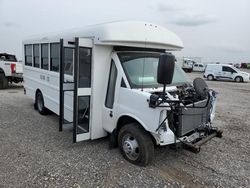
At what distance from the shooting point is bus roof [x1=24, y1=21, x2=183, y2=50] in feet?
13.5

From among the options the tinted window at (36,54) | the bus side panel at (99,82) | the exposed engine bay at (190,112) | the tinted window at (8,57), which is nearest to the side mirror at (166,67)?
the exposed engine bay at (190,112)

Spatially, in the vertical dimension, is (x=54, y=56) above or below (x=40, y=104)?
above

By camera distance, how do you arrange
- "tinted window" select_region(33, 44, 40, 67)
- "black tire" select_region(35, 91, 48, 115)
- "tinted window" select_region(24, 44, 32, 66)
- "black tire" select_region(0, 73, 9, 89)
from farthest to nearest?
"black tire" select_region(0, 73, 9, 89) < "tinted window" select_region(24, 44, 32, 66) < "black tire" select_region(35, 91, 48, 115) < "tinted window" select_region(33, 44, 40, 67)

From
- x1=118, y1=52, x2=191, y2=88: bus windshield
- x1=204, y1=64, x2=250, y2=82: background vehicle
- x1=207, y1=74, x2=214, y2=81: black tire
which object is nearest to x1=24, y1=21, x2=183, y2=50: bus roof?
x1=118, y1=52, x2=191, y2=88: bus windshield

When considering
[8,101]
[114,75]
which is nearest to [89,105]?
[114,75]

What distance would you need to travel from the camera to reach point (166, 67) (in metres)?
3.13

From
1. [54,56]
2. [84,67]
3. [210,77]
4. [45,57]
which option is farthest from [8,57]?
[210,77]

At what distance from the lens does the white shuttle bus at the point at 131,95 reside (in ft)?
12.4

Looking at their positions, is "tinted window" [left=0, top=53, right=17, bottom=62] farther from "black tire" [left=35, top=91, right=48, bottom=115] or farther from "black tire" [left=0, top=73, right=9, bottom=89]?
"black tire" [left=35, top=91, right=48, bottom=115]

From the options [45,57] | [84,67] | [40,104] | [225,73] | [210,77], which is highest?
[45,57]

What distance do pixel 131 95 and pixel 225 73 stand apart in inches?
943

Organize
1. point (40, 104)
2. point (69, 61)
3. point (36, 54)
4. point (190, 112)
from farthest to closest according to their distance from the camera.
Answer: point (40, 104), point (36, 54), point (69, 61), point (190, 112)

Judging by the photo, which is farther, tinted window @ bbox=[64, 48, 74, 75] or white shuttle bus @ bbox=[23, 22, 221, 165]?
tinted window @ bbox=[64, 48, 74, 75]

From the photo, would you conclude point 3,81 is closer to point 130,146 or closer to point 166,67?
point 130,146
